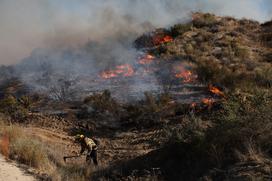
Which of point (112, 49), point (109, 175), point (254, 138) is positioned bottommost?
point (109, 175)

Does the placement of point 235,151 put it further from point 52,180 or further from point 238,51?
point 238,51

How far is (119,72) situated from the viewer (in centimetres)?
2770

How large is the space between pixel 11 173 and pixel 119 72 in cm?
1813

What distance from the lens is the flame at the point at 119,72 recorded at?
27281 mm

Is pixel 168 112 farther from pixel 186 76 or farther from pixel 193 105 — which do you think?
pixel 186 76

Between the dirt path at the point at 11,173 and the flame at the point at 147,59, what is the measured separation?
19.1 m

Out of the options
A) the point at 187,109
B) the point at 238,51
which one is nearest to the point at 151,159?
the point at 187,109

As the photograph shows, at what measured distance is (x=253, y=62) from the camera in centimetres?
2781

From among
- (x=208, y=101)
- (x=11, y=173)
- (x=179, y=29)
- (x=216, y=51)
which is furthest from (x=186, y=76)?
(x=11, y=173)

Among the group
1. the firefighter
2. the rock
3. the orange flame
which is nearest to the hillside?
the orange flame

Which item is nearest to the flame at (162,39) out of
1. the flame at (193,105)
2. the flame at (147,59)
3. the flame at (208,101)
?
the flame at (147,59)

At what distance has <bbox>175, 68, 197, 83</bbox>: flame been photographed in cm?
2497

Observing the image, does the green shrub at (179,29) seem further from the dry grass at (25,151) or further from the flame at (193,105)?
the dry grass at (25,151)

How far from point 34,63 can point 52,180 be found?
974 inches
